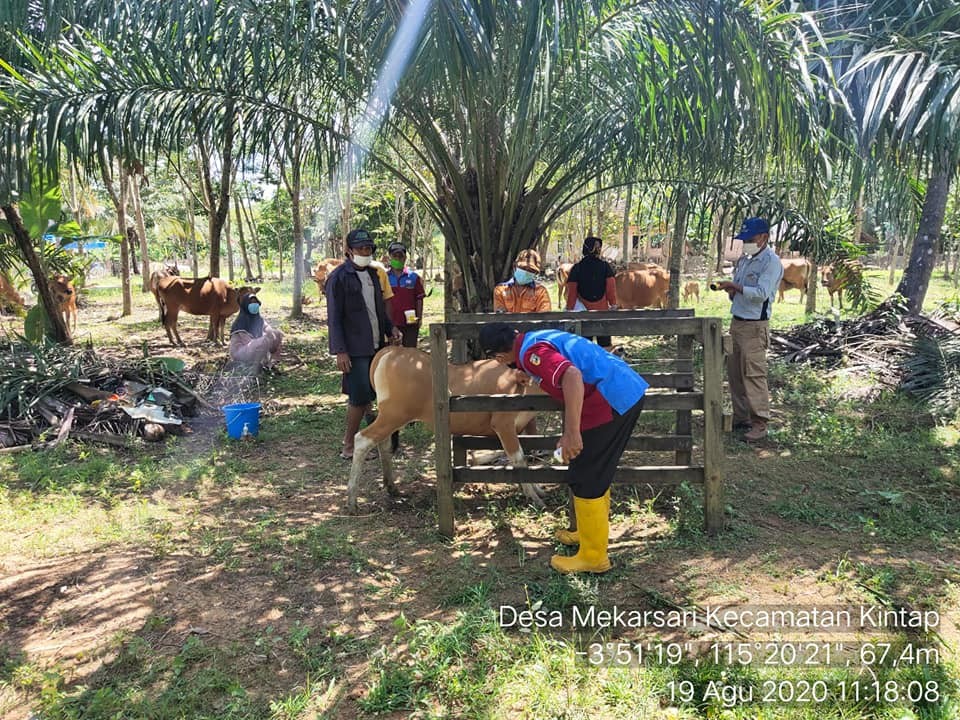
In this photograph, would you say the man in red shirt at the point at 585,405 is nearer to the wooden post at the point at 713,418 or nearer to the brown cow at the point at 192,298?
the wooden post at the point at 713,418

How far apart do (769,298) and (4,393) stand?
6672mm

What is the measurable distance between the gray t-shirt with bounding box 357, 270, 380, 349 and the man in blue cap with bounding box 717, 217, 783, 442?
9.02ft

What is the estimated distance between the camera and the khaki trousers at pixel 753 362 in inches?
230

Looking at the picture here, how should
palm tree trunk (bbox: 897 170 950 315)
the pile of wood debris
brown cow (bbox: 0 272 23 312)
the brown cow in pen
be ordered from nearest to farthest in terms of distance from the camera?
1. the pile of wood debris
2. palm tree trunk (bbox: 897 170 950 315)
3. brown cow (bbox: 0 272 23 312)
4. the brown cow in pen

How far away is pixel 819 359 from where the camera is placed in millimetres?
8461

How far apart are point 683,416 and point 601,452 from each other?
138cm

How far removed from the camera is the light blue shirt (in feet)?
18.5

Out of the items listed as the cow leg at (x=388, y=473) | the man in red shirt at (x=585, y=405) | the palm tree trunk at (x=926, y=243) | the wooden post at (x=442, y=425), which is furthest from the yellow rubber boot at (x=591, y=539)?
the palm tree trunk at (x=926, y=243)

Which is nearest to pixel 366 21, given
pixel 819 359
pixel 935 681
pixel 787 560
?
pixel 787 560

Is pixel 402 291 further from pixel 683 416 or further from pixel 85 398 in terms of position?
pixel 683 416

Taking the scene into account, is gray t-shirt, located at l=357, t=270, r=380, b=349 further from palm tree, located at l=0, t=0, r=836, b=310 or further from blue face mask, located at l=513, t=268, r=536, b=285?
palm tree, located at l=0, t=0, r=836, b=310

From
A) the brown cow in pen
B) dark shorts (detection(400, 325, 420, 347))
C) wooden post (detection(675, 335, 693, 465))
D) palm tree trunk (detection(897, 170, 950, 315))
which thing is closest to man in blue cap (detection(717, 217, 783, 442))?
wooden post (detection(675, 335, 693, 465))

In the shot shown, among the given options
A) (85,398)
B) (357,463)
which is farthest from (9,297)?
(357,463)

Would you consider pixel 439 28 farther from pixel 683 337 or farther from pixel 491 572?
pixel 491 572
